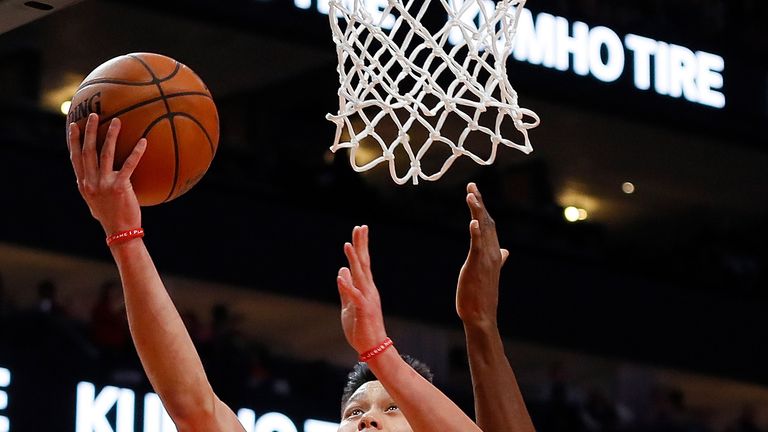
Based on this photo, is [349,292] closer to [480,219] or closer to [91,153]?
[91,153]

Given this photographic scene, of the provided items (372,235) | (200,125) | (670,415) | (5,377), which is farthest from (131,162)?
(670,415)

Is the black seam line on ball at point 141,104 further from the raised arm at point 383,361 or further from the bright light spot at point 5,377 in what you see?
the bright light spot at point 5,377

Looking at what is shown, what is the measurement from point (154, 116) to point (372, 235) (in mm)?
10210

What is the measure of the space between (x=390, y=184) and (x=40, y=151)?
12.8 feet

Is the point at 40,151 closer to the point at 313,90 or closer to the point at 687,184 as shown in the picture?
the point at 313,90

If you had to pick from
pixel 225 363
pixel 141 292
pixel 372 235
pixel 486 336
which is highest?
pixel 372 235

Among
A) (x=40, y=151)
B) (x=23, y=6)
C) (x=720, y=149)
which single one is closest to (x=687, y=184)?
(x=720, y=149)

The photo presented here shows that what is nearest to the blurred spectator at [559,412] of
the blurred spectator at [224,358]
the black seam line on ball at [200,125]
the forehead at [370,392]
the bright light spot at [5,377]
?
the blurred spectator at [224,358]

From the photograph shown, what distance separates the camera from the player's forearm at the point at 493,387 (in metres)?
3.38

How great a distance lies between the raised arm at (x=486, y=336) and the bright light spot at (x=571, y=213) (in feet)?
38.6

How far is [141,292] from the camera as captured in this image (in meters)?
2.75

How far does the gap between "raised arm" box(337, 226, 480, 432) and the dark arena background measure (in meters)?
7.01

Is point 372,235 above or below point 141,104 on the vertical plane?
above

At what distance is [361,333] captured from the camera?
2.77 metres
